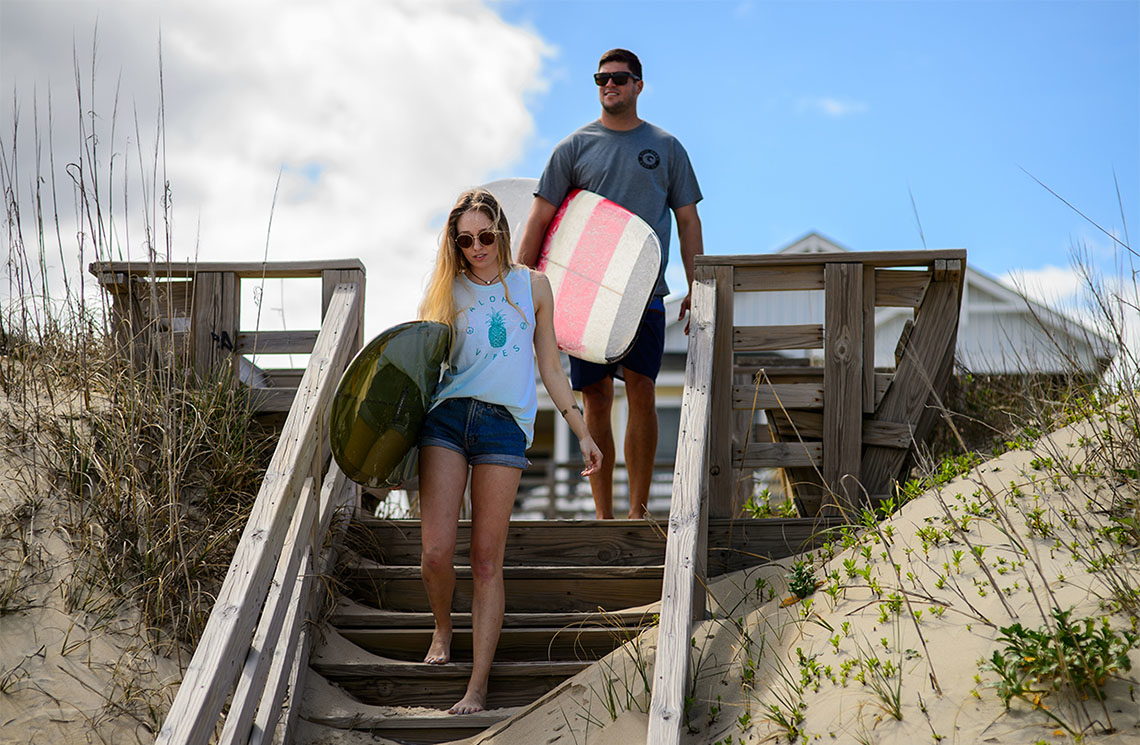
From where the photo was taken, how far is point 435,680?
433 centimetres

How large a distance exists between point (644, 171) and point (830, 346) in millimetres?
1233

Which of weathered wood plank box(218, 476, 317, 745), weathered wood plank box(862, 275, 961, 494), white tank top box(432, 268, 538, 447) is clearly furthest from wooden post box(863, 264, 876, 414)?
weathered wood plank box(218, 476, 317, 745)

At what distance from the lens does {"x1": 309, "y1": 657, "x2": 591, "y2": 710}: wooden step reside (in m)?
4.28

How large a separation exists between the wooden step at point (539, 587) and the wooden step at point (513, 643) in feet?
0.86

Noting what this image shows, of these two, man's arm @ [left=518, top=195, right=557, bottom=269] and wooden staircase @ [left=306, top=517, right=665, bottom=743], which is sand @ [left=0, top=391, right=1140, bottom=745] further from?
man's arm @ [left=518, top=195, right=557, bottom=269]

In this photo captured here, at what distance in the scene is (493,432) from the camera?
3.92 m

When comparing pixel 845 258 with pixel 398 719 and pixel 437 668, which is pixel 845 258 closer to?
pixel 437 668

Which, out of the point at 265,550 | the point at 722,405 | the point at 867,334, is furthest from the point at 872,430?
the point at 265,550

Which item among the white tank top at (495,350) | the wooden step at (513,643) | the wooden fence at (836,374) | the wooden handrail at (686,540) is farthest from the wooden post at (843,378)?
the white tank top at (495,350)

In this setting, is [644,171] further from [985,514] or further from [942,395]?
[985,514]

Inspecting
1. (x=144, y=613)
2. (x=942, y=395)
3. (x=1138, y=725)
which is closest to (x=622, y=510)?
(x=942, y=395)

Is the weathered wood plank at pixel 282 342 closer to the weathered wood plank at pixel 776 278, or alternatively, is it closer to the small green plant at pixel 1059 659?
the weathered wood plank at pixel 776 278

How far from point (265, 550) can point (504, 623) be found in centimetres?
127

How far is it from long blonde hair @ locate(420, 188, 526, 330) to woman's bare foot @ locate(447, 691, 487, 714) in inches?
54.1
